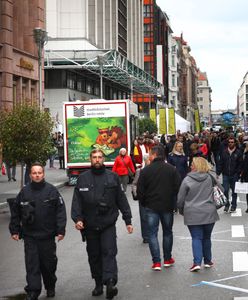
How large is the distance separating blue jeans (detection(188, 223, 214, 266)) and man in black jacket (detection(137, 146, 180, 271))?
37 centimetres

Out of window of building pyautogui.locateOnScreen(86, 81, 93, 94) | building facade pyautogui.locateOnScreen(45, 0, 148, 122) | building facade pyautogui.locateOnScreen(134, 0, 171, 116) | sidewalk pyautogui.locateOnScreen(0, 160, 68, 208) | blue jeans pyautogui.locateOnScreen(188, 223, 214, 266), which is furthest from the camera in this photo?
building facade pyautogui.locateOnScreen(134, 0, 171, 116)

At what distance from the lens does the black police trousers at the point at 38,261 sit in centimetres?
789

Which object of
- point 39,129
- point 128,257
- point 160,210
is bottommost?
point 128,257

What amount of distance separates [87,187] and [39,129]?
41.8 ft

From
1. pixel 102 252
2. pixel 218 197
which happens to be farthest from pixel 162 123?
pixel 102 252

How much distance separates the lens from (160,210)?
9625mm

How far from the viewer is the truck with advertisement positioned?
25703 millimetres

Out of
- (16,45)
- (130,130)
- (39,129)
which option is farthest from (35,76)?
(39,129)

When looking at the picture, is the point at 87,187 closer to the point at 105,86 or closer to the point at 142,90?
the point at 105,86

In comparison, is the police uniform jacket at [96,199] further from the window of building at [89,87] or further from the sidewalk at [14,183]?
the window of building at [89,87]

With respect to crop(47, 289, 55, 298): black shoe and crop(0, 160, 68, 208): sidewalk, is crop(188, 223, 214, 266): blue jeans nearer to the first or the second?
crop(47, 289, 55, 298): black shoe

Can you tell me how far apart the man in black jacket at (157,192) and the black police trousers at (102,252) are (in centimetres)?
156

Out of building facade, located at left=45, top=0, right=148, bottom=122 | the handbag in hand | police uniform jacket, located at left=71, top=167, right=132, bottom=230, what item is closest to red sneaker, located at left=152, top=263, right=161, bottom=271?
the handbag in hand

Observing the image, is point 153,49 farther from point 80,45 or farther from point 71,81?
point 71,81
